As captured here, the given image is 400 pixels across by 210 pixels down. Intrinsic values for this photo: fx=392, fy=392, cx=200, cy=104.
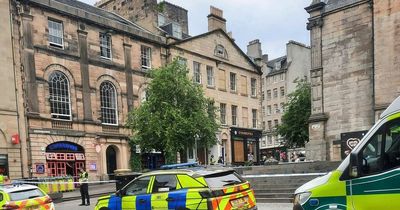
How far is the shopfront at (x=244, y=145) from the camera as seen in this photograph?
40531 mm

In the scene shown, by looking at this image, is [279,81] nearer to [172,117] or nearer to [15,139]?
[172,117]

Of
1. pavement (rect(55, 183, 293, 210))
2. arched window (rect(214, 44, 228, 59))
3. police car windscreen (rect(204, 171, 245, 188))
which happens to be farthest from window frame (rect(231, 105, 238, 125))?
police car windscreen (rect(204, 171, 245, 188))

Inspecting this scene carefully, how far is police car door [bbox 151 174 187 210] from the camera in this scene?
856 centimetres

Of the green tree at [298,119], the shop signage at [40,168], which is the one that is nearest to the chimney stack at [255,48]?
the green tree at [298,119]

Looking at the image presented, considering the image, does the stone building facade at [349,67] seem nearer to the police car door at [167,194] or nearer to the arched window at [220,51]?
the police car door at [167,194]

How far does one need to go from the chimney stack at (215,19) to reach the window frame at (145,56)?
8834 millimetres

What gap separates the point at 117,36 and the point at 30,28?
7196 mm

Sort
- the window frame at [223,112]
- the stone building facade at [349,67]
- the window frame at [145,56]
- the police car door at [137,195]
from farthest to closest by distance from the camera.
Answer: the window frame at [223,112] < the window frame at [145,56] < the stone building facade at [349,67] < the police car door at [137,195]

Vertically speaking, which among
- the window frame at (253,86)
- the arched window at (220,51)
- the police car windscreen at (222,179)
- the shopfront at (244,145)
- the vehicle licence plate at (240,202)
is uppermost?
the arched window at (220,51)

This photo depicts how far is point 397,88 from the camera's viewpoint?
19031 millimetres

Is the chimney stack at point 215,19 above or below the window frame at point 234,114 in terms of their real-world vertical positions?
above

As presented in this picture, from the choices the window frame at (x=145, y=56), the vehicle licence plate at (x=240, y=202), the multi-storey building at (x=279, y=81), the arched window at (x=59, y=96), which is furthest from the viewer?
the multi-storey building at (x=279, y=81)

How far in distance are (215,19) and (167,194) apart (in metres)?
33.6

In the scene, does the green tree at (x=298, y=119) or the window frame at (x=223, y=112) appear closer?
the green tree at (x=298, y=119)
